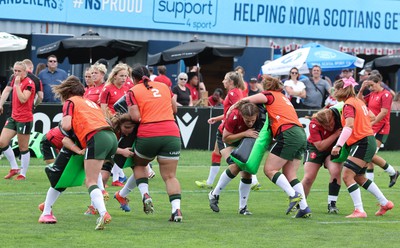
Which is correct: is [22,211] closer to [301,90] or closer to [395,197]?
[395,197]

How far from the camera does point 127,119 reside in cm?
1216

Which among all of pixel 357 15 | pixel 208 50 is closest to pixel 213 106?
pixel 208 50

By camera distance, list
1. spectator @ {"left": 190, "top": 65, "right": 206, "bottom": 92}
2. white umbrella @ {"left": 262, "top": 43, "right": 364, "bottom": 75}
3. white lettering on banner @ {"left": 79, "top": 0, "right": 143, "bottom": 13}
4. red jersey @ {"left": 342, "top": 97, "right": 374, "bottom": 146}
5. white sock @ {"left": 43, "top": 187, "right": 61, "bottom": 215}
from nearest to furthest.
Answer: white sock @ {"left": 43, "top": 187, "right": 61, "bottom": 215}, red jersey @ {"left": 342, "top": 97, "right": 374, "bottom": 146}, spectator @ {"left": 190, "top": 65, "right": 206, "bottom": 92}, white umbrella @ {"left": 262, "top": 43, "right": 364, "bottom": 75}, white lettering on banner @ {"left": 79, "top": 0, "right": 143, "bottom": 13}

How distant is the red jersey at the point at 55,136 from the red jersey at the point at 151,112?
5.13 feet

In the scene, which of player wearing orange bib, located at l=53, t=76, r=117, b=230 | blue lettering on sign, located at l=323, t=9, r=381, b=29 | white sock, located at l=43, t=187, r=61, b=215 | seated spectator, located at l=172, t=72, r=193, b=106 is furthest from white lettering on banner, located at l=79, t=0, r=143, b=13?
player wearing orange bib, located at l=53, t=76, r=117, b=230

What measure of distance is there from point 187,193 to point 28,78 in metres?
3.44

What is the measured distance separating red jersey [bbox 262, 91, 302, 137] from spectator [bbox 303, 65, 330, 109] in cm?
1213

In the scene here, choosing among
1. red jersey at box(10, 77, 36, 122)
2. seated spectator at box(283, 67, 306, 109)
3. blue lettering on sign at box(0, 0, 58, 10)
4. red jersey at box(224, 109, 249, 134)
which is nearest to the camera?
red jersey at box(224, 109, 249, 134)

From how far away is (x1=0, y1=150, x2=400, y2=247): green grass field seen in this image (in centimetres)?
1070

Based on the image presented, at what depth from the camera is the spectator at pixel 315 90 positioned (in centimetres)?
2498

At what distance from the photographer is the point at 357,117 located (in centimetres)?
1309

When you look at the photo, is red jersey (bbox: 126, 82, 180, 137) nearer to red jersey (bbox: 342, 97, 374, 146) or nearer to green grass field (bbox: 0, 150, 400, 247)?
green grass field (bbox: 0, 150, 400, 247)

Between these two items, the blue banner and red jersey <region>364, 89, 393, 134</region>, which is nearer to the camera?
red jersey <region>364, 89, 393, 134</region>

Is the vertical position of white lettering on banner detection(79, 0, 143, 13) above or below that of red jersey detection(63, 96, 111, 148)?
above
